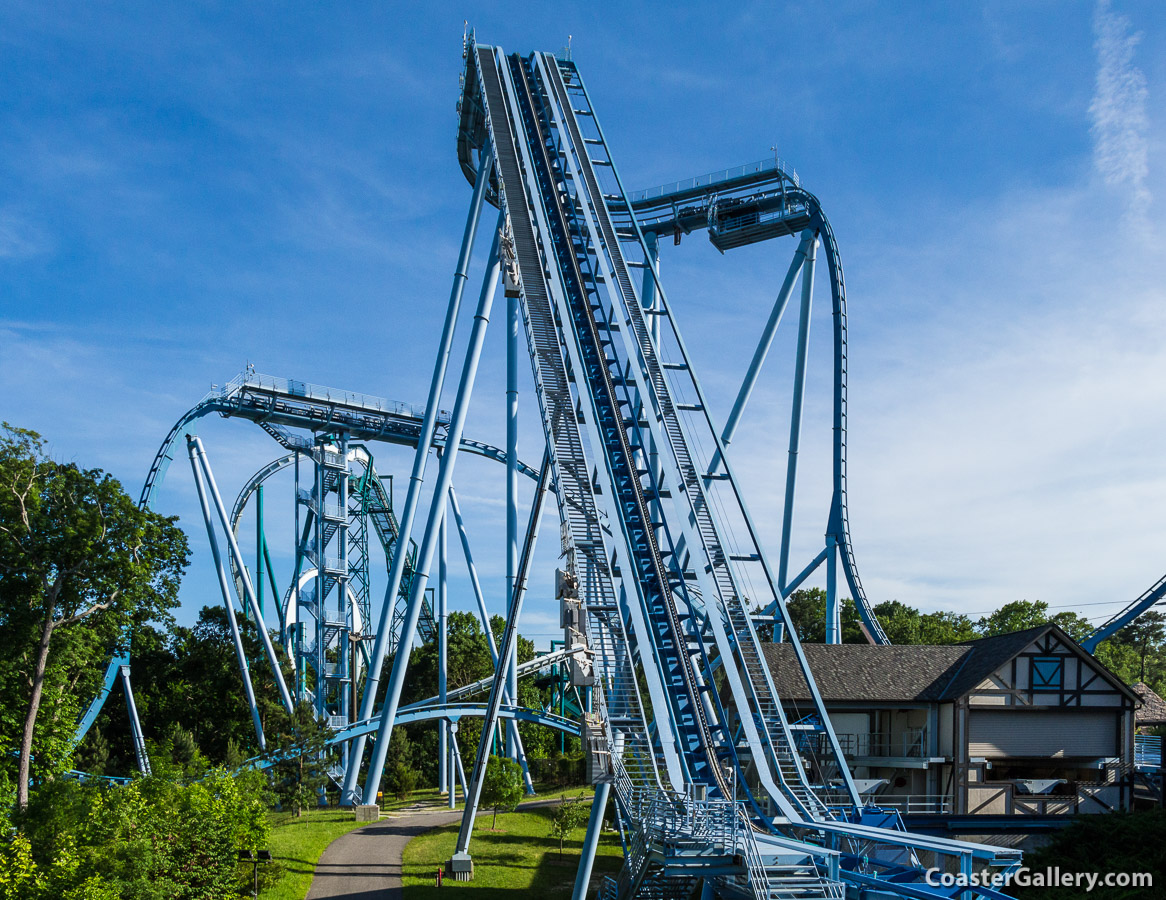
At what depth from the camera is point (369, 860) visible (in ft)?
73.8

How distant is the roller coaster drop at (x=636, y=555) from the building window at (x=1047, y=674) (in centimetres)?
511

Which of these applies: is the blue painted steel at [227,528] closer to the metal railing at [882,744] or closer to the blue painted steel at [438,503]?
the blue painted steel at [438,503]

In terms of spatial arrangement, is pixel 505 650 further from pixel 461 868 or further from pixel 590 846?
pixel 590 846

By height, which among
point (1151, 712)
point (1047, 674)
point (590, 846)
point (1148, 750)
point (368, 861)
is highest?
point (1047, 674)

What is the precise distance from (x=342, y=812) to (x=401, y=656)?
19.0 ft

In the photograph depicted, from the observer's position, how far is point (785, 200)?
100 ft

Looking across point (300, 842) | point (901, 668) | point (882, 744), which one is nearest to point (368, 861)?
point (300, 842)

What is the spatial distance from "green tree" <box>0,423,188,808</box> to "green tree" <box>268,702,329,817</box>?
6.83 m

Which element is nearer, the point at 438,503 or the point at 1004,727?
the point at 1004,727

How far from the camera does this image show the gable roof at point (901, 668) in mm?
23688

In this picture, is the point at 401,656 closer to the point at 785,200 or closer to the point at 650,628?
the point at 650,628

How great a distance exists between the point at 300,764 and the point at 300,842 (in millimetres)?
6850

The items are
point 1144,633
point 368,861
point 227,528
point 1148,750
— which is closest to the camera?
point 368,861

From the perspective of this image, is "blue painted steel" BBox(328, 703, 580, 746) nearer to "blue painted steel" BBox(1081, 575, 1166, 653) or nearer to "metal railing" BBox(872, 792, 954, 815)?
"metal railing" BBox(872, 792, 954, 815)
